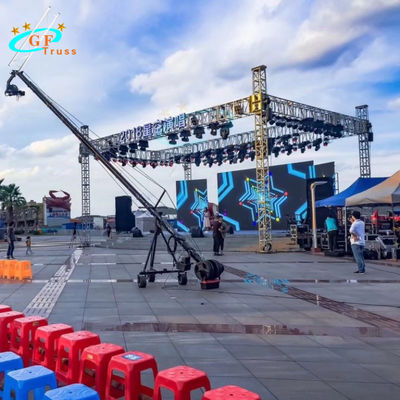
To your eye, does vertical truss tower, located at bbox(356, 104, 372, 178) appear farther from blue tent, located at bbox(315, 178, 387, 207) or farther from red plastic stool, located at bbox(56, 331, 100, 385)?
red plastic stool, located at bbox(56, 331, 100, 385)

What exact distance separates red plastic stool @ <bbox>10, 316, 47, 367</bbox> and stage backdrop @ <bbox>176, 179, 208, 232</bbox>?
107 feet

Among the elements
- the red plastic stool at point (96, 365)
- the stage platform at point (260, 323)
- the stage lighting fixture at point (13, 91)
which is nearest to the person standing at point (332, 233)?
the stage platform at point (260, 323)

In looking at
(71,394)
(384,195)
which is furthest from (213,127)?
(71,394)

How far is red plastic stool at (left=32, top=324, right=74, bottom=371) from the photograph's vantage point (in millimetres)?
4566

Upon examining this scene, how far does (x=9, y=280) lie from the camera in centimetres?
1290

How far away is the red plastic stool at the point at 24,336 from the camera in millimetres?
4926

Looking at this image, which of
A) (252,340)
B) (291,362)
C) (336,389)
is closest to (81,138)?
(252,340)

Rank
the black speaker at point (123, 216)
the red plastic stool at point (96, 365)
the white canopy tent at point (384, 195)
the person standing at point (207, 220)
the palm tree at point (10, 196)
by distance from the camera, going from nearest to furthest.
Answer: the red plastic stool at point (96, 365) → the white canopy tent at point (384, 195) → the person standing at point (207, 220) → the black speaker at point (123, 216) → the palm tree at point (10, 196)

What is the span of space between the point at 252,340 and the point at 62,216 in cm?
8224

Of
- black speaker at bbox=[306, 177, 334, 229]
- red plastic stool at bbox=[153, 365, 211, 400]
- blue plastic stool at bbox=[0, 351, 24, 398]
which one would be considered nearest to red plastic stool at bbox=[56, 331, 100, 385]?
blue plastic stool at bbox=[0, 351, 24, 398]

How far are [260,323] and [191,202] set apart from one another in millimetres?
31630

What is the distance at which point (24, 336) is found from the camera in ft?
16.3

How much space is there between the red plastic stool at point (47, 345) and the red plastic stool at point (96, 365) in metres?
0.68

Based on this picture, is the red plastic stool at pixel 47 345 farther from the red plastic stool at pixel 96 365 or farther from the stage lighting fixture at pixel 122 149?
the stage lighting fixture at pixel 122 149
